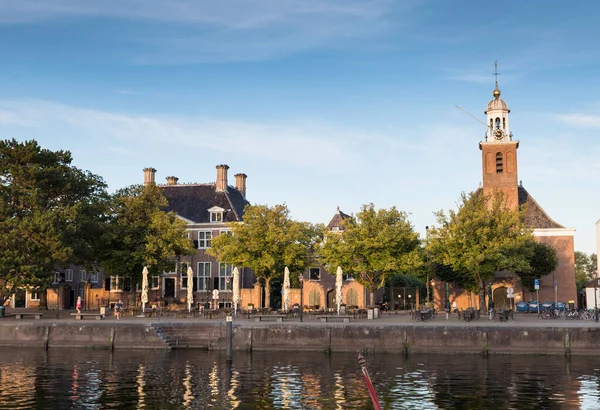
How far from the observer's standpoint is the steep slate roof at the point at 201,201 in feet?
260

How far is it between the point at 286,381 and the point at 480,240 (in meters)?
35.6

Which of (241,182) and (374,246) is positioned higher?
(241,182)

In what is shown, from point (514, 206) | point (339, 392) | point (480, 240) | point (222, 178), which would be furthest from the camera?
point (222, 178)

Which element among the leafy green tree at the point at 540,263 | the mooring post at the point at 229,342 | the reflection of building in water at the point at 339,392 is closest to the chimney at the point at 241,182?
the leafy green tree at the point at 540,263

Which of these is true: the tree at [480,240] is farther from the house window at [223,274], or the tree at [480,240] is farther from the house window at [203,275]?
the house window at [203,275]

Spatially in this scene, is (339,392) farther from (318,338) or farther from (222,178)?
(222,178)

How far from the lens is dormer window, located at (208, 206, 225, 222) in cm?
7831

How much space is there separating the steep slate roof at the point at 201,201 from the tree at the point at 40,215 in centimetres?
1907

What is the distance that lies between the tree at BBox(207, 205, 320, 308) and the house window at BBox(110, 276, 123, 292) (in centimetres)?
1215

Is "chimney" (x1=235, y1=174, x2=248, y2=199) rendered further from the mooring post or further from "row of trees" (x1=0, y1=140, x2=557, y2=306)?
the mooring post

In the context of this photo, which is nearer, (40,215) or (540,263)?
(40,215)

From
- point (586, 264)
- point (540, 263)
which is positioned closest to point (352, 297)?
point (540, 263)

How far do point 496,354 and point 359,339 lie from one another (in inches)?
298

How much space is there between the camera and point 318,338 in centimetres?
3988
